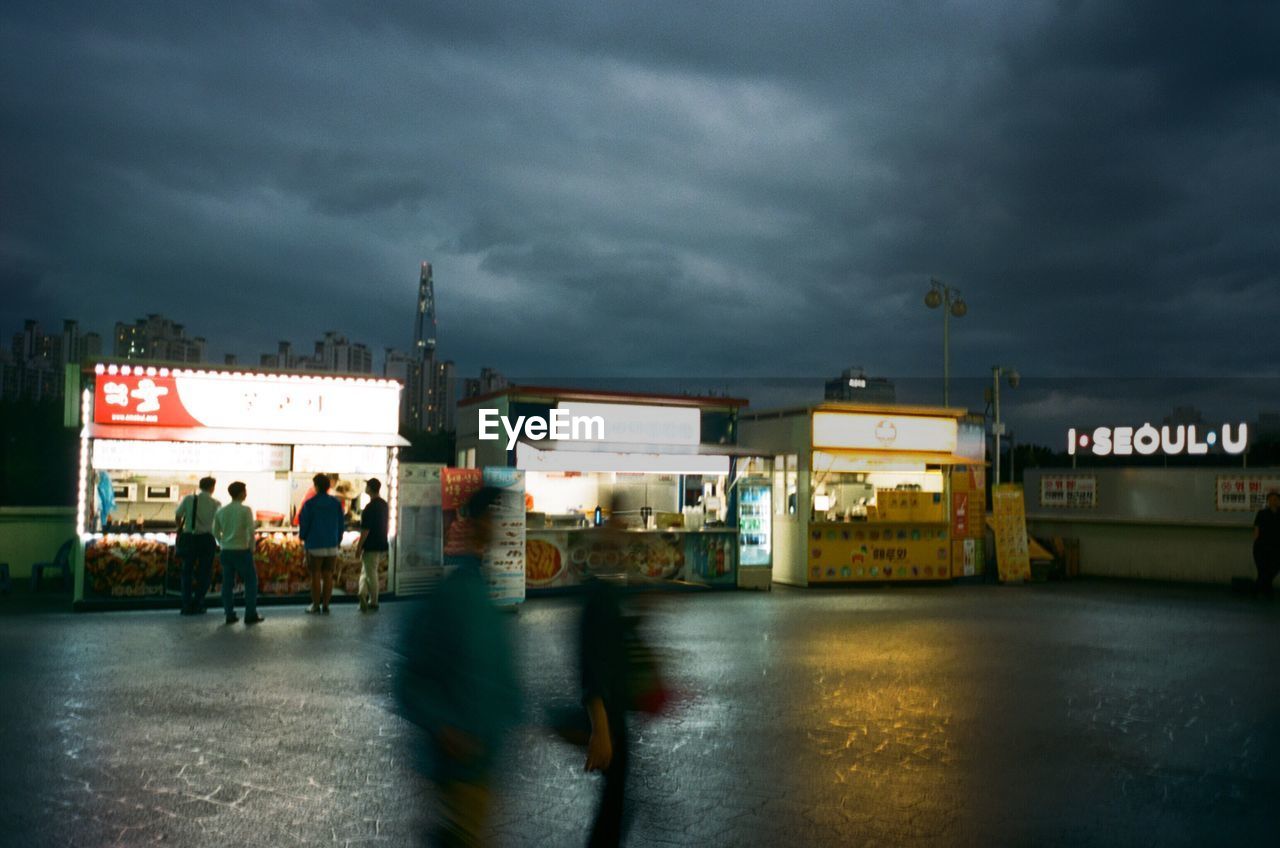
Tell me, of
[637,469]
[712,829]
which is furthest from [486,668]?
[637,469]

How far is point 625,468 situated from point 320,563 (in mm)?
5902

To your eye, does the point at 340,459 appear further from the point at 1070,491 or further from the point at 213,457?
the point at 1070,491

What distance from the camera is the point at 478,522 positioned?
381cm

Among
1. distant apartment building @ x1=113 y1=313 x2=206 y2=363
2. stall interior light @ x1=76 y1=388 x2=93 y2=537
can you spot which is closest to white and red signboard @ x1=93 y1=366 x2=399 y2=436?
stall interior light @ x1=76 y1=388 x2=93 y2=537

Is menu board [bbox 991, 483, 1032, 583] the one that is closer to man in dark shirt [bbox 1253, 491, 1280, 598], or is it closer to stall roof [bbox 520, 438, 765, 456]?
man in dark shirt [bbox 1253, 491, 1280, 598]

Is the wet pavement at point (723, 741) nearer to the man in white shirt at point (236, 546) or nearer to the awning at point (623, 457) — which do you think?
the man in white shirt at point (236, 546)

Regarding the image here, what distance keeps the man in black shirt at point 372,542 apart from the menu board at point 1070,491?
1662 cm

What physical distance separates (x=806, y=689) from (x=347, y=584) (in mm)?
9236

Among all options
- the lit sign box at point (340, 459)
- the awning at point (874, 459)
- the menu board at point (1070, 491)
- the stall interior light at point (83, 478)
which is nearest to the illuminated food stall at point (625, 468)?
the awning at point (874, 459)

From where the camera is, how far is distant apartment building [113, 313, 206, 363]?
42781mm

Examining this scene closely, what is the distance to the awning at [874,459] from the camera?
19.8 metres

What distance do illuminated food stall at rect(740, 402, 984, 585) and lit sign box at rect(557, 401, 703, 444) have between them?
1.76 meters

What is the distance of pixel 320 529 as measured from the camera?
551 inches

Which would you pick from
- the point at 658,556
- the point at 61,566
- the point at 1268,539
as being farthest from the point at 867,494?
the point at 61,566
